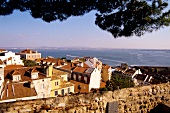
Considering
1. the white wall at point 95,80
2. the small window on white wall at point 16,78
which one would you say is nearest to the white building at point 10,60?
the white wall at point 95,80

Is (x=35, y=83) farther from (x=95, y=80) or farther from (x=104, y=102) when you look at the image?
(x=104, y=102)

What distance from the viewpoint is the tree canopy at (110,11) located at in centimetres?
610

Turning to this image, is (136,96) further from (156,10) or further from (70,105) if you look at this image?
(156,10)

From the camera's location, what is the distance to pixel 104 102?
5.02m

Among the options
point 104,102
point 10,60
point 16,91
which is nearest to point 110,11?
point 104,102

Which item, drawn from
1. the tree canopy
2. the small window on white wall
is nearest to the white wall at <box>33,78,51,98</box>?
the small window on white wall

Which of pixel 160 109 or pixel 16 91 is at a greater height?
pixel 160 109

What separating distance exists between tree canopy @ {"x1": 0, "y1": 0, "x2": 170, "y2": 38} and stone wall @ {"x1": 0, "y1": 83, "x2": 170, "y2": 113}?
175cm

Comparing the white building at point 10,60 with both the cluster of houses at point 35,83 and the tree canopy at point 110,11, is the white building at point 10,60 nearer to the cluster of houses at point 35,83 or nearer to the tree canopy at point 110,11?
the cluster of houses at point 35,83

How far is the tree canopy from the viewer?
20.0ft

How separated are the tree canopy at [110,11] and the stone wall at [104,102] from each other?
175 centimetres

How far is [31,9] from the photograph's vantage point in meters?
6.27

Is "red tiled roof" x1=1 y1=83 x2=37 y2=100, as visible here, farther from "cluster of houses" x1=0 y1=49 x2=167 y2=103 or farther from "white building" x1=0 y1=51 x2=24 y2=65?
"white building" x1=0 y1=51 x2=24 y2=65

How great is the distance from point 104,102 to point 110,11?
8.36 ft
